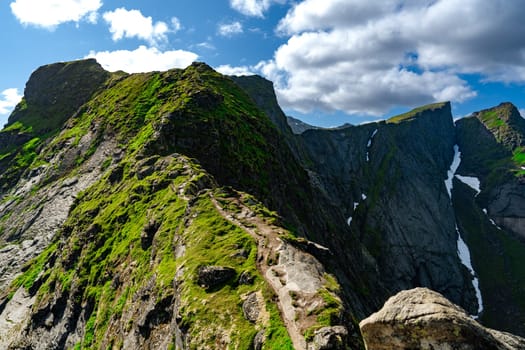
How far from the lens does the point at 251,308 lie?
21.9m

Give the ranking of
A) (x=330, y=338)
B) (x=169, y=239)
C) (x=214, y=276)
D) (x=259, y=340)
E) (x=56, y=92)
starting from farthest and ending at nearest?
(x=56, y=92) < (x=169, y=239) < (x=214, y=276) < (x=259, y=340) < (x=330, y=338)

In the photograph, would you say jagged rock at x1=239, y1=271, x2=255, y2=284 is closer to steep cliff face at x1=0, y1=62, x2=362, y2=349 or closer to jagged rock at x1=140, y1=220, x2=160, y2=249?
steep cliff face at x1=0, y1=62, x2=362, y2=349

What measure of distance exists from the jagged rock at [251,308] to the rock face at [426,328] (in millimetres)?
6337

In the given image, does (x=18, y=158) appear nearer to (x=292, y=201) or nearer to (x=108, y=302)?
(x=292, y=201)

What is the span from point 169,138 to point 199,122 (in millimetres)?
9036

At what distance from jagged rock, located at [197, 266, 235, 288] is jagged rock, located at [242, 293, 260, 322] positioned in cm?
363

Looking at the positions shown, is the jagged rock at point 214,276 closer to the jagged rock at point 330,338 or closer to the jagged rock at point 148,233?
the jagged rock at point 330,338

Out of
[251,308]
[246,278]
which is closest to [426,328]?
[251,308]

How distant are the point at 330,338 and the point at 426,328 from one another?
481 centimetres

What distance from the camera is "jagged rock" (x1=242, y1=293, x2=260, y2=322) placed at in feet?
69.3

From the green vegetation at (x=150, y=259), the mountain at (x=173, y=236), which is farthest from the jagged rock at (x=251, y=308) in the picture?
the green vegetation at (x=150, y=259)

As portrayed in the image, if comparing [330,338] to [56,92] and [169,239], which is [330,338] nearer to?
[169,239]

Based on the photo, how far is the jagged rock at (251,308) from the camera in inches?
831

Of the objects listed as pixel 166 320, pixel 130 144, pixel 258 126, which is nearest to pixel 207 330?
pixel 166 320
